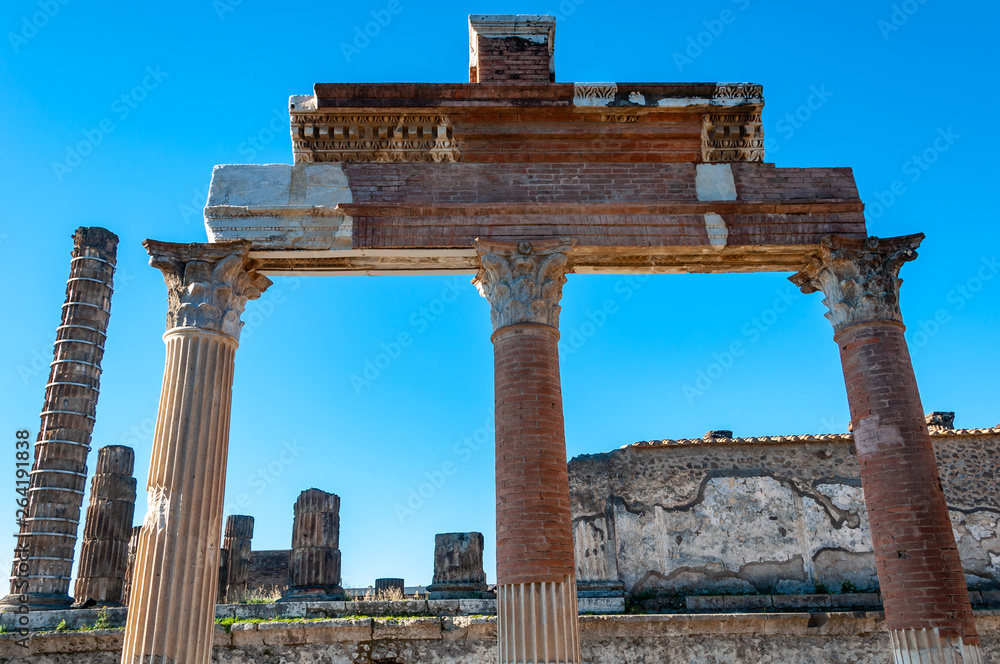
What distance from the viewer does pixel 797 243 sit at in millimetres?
8562

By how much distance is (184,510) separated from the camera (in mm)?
7301

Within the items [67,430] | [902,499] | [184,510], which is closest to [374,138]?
[184,510]

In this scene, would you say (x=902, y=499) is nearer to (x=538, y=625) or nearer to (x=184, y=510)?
(x=538, y=625)

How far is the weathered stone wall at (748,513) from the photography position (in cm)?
1301

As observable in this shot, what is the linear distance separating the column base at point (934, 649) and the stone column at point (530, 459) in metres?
2.90

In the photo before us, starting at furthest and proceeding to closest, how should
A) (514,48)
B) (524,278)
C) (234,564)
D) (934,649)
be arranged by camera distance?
1. (234,564)
2. (514,48)
3. (524,278)
4. (934,649)

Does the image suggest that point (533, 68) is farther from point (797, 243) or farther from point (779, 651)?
point (779, 651)

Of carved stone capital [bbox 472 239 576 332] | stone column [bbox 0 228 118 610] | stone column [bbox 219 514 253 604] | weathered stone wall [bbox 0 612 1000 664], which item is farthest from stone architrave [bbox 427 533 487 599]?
stone column [bbox 0 228 118 610]

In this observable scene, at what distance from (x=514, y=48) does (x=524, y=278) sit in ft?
9.08

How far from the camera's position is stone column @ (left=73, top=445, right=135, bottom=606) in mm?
13367

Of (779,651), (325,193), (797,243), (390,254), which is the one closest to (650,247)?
(797,243)

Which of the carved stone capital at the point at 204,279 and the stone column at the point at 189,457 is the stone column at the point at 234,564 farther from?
the carved stone capital at the point at 204,279

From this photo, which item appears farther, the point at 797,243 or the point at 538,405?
the point at 797,243

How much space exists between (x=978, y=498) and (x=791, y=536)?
312cm
